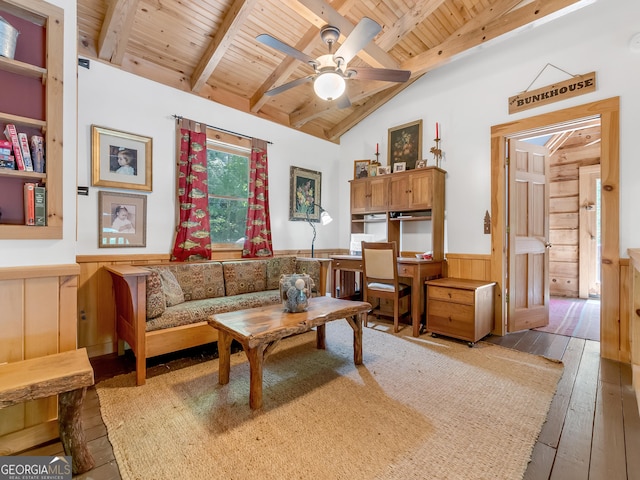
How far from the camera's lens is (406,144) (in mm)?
4105

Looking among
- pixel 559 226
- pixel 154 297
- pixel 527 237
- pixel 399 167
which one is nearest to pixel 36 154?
pixel 154 297

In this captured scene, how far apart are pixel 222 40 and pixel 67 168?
196cm

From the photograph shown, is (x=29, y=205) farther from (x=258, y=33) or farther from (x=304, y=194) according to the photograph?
(x=304, y=194)

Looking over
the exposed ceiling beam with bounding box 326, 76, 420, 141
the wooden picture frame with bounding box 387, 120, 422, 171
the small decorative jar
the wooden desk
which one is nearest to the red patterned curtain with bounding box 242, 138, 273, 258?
the wooden desk

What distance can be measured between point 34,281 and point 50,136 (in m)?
0.80

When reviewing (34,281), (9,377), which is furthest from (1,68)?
(9,377)

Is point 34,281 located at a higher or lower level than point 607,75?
lower

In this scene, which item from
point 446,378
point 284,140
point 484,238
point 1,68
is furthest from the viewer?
point 284,140

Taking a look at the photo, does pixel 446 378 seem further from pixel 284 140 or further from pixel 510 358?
pixel 284 140

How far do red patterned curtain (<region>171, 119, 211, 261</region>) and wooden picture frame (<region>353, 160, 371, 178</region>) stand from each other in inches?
88.4

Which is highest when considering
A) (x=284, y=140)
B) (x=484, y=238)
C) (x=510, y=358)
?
(x=284, y=140)

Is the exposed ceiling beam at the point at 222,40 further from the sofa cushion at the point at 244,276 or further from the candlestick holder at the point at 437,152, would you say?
the candlestick holder at the point at 437,152

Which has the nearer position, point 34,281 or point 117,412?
point 34,281

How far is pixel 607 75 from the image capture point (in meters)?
2.70
